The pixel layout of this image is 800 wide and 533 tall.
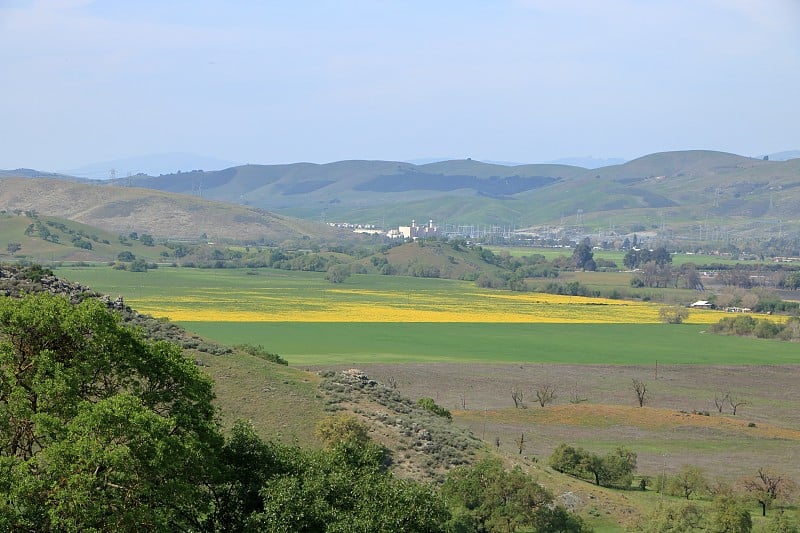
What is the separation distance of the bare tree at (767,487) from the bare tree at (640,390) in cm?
1981

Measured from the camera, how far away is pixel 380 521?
23.9m

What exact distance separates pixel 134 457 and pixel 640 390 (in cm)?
5790

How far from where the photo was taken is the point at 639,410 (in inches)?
2608

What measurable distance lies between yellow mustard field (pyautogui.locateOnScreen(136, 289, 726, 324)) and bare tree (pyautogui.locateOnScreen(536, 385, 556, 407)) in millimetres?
40696

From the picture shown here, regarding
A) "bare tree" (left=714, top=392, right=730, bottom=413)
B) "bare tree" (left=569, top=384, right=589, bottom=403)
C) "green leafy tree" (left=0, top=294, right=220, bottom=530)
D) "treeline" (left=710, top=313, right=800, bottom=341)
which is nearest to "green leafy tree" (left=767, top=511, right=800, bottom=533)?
"green leafy tree" (left=0, top=294, right=220, bottom=530)

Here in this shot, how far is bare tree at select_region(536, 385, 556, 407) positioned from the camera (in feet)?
227

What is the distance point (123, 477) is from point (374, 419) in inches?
917

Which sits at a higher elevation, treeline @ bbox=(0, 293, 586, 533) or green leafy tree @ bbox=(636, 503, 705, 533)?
treeline @ bbox=(0, 293, 586, 533)

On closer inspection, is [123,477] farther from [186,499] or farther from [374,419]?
[374,419]

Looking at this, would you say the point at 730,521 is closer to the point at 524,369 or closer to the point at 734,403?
the point at 734,403

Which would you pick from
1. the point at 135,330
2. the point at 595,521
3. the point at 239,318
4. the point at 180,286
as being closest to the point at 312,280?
the point at 180,286

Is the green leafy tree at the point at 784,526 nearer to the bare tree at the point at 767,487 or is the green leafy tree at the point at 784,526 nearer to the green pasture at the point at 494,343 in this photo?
the bare tree at the point at 767,487

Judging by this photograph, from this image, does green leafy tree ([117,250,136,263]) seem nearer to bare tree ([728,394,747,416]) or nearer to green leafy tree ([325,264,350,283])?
green leafy tree ([325,264,350,283])

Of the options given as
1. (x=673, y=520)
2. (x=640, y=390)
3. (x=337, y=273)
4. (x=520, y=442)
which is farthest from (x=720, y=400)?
(x=337, y=273)
